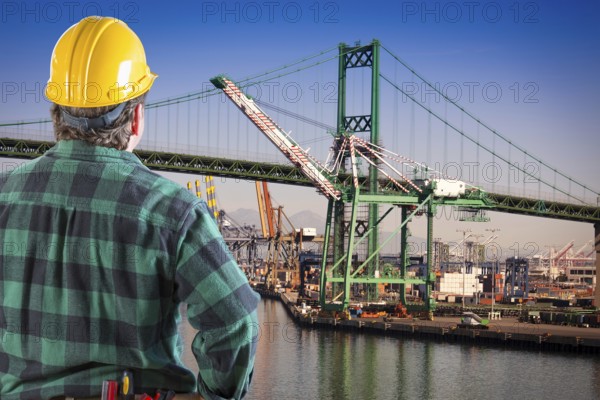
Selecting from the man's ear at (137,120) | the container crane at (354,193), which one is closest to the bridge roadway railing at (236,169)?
the container crane at (354,193)

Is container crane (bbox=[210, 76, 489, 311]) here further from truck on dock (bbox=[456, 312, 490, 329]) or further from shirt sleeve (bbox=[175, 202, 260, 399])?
shirt sleeve (bbox=[175, 202, 260, 399])

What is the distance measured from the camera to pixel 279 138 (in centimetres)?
5644

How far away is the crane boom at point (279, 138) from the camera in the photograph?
56.5 metres

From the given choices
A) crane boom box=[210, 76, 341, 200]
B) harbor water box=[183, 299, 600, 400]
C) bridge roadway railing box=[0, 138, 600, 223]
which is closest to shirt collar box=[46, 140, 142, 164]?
harbor water box=[183, 299, 600, 400]

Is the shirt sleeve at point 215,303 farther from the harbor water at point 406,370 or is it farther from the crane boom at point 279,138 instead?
the crane boom at point 279,138

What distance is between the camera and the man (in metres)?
2.02

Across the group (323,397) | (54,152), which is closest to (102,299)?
(54,152)

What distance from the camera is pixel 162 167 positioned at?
68750 millimetres

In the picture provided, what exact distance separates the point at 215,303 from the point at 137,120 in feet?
1.48

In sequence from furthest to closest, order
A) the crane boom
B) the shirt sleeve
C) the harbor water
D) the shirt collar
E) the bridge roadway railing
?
the bridge roadway railing → the crane boom → the harbor water → the shirt collar → the shirt sleeve

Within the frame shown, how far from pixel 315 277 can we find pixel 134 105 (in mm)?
141587

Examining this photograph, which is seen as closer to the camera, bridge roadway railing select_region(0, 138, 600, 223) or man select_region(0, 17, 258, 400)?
man select_region(0, 17, 258, 400)

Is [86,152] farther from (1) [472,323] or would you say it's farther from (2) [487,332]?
(1) [472,323]

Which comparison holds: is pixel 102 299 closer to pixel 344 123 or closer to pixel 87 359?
pixel 87 359
